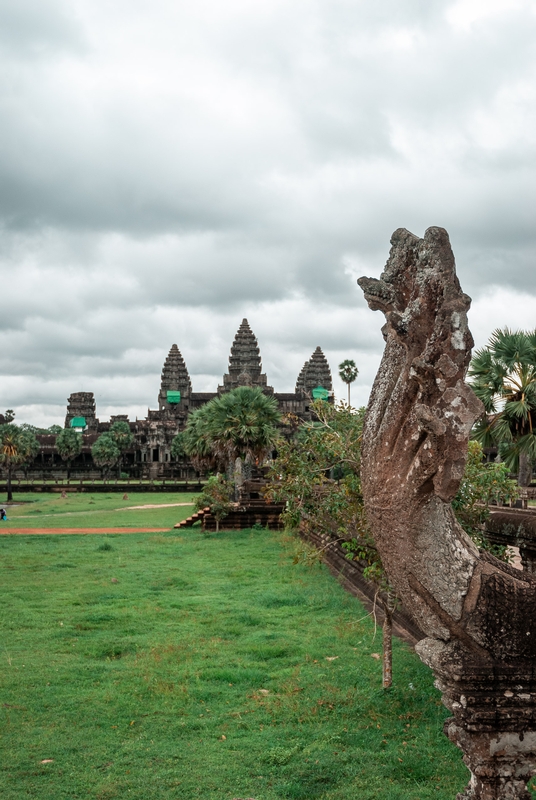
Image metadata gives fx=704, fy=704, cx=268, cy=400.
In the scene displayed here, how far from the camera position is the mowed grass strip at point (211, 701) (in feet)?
17.2

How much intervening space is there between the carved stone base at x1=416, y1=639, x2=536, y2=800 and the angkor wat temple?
7779 cm

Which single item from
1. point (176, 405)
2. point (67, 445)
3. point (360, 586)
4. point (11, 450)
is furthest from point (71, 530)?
point (176, 405)

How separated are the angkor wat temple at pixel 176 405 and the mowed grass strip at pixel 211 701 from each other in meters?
70.0

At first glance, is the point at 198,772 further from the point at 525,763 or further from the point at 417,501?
the point at 417,501

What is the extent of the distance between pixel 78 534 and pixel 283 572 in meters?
11.3

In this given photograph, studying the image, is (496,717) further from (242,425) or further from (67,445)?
(67,445)

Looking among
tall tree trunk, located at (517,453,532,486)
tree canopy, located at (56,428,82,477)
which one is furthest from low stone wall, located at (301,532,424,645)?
tree canopy, located at (56,428,82,477)

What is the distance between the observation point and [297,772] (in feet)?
17.4

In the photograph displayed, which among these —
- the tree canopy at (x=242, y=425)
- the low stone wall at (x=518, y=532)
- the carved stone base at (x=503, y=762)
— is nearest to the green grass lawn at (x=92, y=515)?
the tree canopy at (x=242, y=425)

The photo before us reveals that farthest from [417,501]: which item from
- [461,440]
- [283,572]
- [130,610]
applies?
[283,572]

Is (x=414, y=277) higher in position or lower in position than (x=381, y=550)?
higher

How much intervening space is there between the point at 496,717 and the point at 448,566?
0.81 meters

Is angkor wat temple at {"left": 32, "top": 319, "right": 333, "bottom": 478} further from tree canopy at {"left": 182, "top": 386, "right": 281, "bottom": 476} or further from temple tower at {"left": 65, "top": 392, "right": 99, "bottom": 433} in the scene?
tree canopy at {"left": 182, "top": 386, "right": 281, "bottom": 476}

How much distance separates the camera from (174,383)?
10562 centimetres
